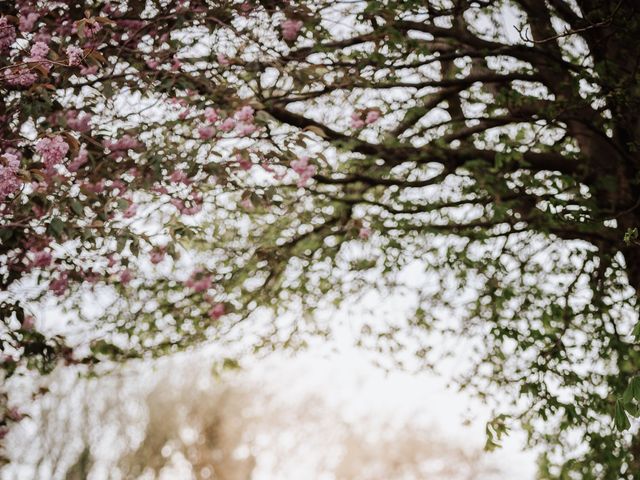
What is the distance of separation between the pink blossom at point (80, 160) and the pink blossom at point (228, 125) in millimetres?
1038

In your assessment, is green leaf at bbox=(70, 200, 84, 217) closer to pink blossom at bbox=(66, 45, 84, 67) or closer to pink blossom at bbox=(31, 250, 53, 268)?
pink blossom at bbox=(66, 45, 84, 67)

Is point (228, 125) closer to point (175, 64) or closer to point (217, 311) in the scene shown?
point (175, 64)

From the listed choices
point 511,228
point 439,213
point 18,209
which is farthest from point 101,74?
point 511,228

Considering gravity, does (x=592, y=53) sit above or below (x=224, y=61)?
above

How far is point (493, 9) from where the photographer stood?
639cm

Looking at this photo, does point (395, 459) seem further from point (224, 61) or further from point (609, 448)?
point (224, 61)

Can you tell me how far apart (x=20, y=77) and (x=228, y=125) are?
4.90 ft

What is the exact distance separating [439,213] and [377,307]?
148 cm

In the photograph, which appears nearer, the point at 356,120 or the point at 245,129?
the point at 245,129

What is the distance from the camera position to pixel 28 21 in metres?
4.41

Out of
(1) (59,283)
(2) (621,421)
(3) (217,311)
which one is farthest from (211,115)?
(2) (621,421)

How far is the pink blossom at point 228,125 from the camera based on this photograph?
15.7 ft

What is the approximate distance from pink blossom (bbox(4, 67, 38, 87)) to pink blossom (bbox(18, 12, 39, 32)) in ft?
1.91

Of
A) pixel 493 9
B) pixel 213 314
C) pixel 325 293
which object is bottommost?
pixel 213 314
